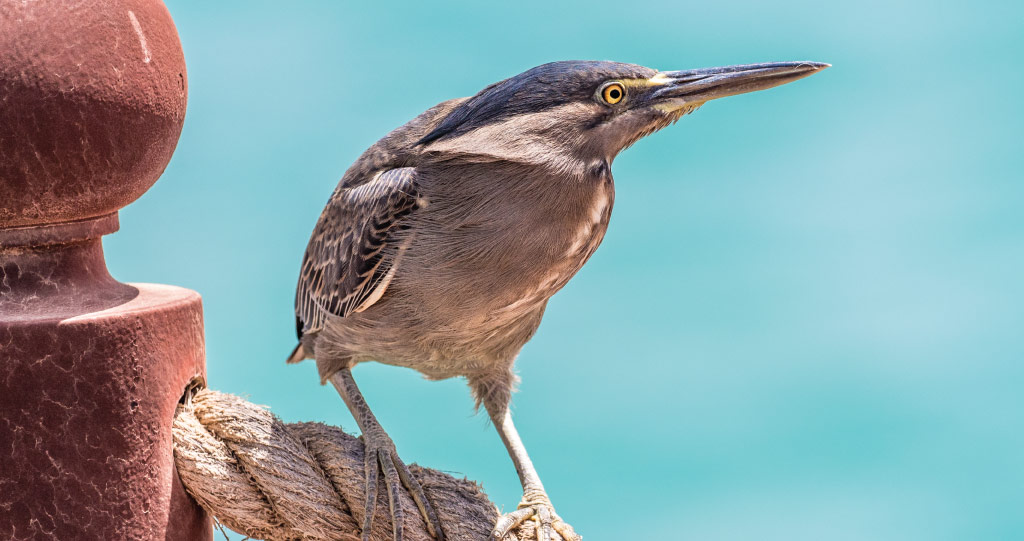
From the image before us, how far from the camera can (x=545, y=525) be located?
2.64 metres

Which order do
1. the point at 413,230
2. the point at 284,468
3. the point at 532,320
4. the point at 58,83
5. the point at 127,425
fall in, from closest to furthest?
the point at 58,83 → the point at 127,425 → the point at 284,468 → the point at 413,230 → the point at 532,320

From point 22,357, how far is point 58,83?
0.58m

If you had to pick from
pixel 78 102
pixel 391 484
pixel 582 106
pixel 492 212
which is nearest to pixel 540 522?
pixel 391 484

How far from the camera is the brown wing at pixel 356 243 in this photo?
261cm

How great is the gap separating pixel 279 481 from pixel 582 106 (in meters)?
1.21

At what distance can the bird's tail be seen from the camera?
3507 millimetres

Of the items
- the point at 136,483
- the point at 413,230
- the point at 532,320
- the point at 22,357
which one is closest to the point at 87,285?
the point at 22,357

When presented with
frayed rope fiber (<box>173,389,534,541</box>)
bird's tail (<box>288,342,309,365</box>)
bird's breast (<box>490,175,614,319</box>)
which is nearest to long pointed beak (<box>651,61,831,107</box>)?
bird's breast (<box>490,175,614,319</box>)

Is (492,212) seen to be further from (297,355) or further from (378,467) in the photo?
(297,355)

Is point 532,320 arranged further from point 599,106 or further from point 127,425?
point 127,425

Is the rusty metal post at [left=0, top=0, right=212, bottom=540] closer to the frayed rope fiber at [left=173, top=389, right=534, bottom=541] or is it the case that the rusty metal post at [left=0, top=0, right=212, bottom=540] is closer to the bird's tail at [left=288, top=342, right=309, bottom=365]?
the frayed rope fiber at [left=173, top=389, right=534, bottom=541]

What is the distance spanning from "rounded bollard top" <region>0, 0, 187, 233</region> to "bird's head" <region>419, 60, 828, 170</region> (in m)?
0.75

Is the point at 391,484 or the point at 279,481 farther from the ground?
the point at 391,484

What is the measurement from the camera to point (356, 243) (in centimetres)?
276
